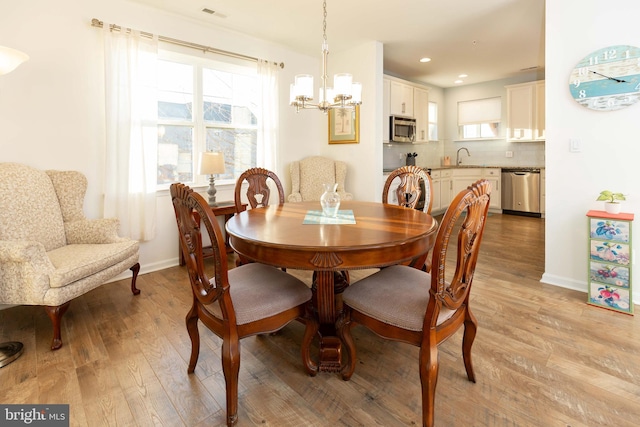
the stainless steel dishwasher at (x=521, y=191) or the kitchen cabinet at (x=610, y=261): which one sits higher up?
the stainless steel dishwasher at (x=521, y=191)

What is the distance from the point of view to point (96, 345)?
6.98ft

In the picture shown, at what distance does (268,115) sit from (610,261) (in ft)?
11.6

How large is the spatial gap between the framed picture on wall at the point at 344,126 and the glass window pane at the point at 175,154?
190 cm

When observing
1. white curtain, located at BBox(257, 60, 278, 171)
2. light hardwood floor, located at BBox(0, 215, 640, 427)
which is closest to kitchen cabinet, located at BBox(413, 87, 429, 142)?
white curtain, located at BBox(257, 60, 278, 171)

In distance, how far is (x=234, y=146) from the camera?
13.8 ft

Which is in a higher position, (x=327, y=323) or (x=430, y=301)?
(x=430, y=301)

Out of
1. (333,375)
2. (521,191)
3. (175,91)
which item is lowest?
(333,375)

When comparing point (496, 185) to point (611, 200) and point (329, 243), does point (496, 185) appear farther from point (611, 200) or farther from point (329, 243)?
point (329, 243)

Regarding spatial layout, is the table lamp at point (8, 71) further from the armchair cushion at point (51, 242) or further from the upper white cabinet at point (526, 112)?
the upper white cabinet at point (526, 112)

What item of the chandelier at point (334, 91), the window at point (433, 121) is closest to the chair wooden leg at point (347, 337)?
the chandelier at point (334, 91)

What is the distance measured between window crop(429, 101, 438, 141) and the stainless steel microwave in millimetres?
1358

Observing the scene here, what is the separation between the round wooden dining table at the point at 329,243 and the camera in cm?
150

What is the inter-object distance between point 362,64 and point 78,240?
362 cm

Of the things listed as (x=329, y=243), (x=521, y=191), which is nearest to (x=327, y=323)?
(x=329, y=243)
